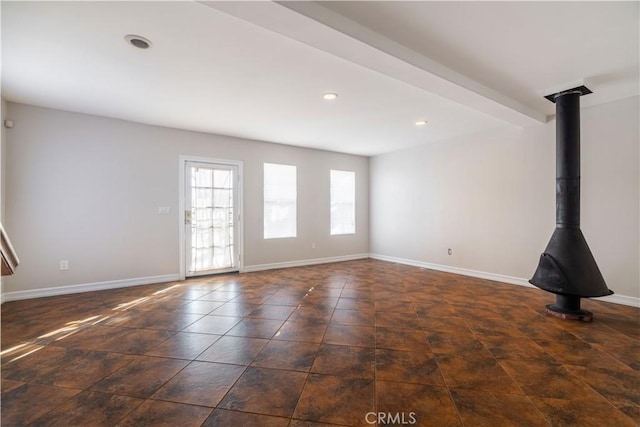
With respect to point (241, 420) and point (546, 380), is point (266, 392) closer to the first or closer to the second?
point (241, 420)

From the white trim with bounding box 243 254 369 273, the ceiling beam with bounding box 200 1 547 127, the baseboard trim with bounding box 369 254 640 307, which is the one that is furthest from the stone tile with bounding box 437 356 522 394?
the white trim with bounding box 243 254 369 273

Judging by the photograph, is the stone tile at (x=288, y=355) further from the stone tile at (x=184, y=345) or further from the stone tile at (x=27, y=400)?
the stone tile at (x=27, y=400)

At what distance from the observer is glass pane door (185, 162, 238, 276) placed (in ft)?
15.8

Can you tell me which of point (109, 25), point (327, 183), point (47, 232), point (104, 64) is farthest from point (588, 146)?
point (47, 232)

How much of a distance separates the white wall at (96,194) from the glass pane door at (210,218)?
22 cm

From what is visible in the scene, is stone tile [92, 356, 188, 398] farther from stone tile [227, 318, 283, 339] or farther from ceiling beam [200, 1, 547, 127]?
ceiling beam [200, 1, 547, 127]

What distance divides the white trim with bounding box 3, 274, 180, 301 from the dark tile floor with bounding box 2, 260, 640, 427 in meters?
0.19

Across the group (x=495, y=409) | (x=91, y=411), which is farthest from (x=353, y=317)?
(x=91, y=411)

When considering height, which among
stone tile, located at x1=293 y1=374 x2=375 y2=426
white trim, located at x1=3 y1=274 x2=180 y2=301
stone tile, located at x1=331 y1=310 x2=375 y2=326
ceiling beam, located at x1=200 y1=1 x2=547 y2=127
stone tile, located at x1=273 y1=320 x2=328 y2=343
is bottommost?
stone tile, located at x1=293 y1=374 x2=375 y2=426

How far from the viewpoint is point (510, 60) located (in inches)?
101

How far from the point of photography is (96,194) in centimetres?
406

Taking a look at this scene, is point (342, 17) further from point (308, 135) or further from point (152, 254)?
point (152, 254)

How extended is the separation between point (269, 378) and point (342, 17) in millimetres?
2619

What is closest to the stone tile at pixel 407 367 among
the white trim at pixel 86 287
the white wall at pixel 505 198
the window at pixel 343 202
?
the white wall at pixel 505 198
